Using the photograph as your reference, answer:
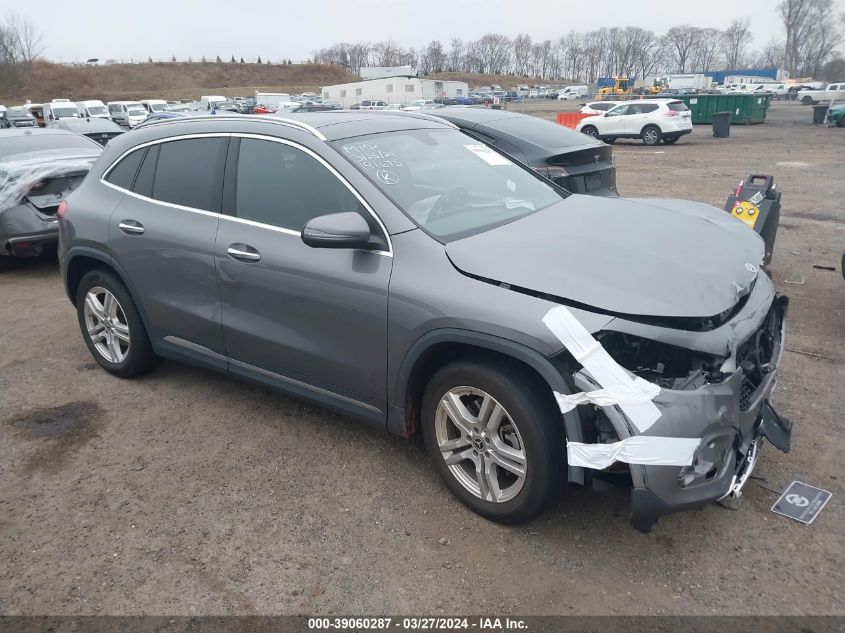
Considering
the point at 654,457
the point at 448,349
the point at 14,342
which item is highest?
the point at 448,349

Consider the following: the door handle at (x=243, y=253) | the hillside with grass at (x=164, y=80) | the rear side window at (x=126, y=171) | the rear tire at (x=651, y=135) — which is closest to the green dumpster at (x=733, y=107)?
the rear tire at (x=651, y=135)

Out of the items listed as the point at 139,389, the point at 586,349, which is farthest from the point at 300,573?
the point at 139,389

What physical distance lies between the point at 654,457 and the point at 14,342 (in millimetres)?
5414

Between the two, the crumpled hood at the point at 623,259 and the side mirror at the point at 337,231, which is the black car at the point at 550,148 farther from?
the side mirror at the point at 337,231

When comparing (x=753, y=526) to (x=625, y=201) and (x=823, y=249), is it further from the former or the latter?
(x=823, y=249)

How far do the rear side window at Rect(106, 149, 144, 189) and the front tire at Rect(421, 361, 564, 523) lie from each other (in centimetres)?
265

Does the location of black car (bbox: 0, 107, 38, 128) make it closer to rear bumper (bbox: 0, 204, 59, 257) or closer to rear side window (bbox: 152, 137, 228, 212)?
rear bumper (bbox: 0, 204, 59, 257)

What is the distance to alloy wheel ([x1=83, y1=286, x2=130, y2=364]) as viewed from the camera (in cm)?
461

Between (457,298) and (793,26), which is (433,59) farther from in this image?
(457,298)

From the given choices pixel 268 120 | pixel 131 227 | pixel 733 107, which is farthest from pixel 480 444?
pixel 733 107

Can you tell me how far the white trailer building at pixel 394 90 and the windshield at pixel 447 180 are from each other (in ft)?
219

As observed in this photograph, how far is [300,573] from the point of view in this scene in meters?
2.84

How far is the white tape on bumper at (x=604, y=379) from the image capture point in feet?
8.17

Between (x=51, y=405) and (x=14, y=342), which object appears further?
(x=14, y=342)
